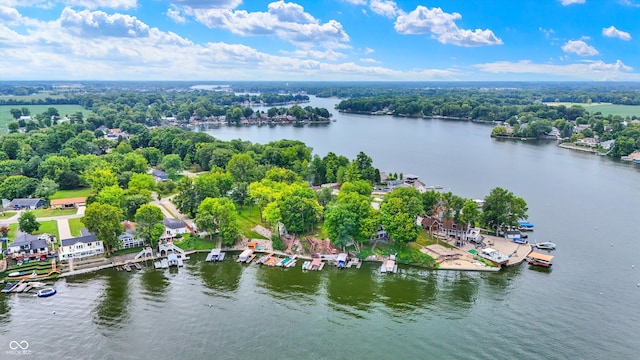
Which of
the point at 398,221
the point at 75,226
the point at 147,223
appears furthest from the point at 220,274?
the point at 75,226

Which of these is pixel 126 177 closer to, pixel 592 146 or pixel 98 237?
pixel 98 237

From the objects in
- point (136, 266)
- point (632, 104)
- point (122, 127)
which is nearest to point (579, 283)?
point (136, 266)

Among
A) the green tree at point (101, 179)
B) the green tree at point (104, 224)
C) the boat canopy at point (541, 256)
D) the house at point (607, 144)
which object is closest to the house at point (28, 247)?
the green tree at point (104, 224)

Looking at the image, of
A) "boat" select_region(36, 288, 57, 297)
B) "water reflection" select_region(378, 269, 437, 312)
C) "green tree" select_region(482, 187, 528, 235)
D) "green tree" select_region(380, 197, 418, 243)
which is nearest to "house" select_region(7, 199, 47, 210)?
"boat" select_region(36, 288, 57, 297)

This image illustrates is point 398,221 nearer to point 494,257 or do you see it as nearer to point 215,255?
point 494,257

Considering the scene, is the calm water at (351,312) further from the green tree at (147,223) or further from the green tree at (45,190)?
the green tree at (45,190)

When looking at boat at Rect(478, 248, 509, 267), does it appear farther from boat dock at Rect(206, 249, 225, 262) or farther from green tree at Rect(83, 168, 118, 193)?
green tree at Rect(83, 168, 118, 193)
